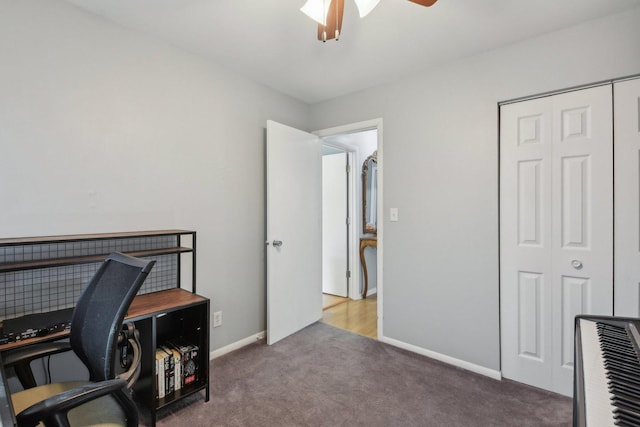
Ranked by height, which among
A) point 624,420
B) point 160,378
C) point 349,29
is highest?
point 349,29

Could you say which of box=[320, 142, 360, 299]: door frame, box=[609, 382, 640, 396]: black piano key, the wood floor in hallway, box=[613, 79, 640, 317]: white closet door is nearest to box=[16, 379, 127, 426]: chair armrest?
box=[609, 382, 640, 396]: black piano key

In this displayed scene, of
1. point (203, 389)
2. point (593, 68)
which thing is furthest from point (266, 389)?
point (593, 68)

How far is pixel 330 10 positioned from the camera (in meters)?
1.46

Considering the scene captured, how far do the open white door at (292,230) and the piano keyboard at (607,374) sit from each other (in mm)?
2078

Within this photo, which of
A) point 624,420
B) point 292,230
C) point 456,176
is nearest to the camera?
point 624,420

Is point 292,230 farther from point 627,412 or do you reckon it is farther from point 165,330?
point 627,412

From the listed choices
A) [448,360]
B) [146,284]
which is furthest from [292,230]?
[448,360]

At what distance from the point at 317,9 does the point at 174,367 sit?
82.2 inches

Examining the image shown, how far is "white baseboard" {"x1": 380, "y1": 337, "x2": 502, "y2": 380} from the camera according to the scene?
2184 mm

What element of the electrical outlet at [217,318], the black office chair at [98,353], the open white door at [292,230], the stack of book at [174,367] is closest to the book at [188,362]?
the stack of book at [174,367]

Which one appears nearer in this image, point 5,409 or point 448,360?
point 5,409

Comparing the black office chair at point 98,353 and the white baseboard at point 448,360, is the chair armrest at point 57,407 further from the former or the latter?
the white baseboard at point 448,360

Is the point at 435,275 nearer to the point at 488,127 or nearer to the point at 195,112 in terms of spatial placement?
the point at 488,127

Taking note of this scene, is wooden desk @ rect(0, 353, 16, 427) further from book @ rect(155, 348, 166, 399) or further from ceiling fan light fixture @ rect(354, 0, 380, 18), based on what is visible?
ceiling fan light fixture @ rect(354, 0, 380, 18)
